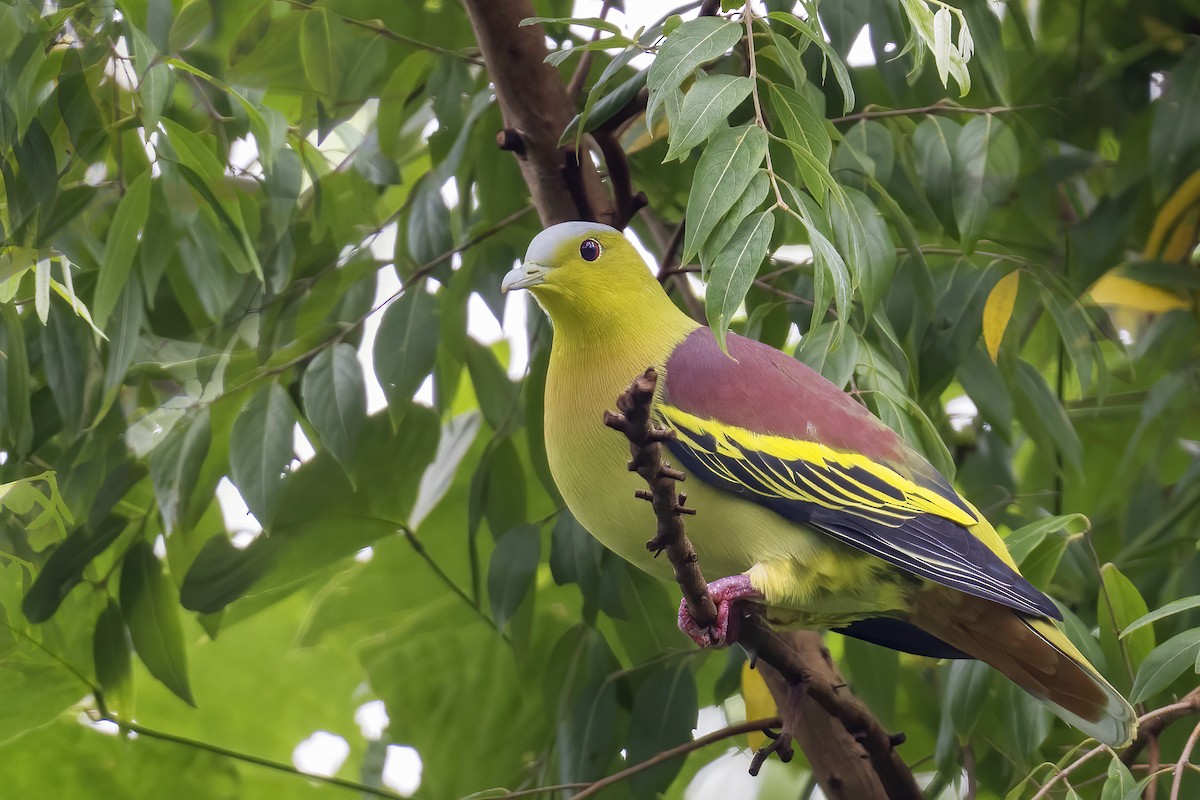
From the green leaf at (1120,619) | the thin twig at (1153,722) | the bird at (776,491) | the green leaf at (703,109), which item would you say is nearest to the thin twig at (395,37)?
the bird at (776,491)

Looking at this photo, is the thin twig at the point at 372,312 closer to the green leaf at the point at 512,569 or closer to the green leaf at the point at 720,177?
the green leaf at the point at 512,569

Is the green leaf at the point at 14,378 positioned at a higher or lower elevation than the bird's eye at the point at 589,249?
lower

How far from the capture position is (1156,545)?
1924 mm

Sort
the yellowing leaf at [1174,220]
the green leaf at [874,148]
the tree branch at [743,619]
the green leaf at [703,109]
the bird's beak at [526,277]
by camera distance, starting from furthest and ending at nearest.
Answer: the yellowing leaf at [1174,220]
the green leaf at [874,148]
the bird's beak at [526,277]
the green leaf at [703,109]
the tree branch at [743,619]

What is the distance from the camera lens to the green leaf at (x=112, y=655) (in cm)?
182

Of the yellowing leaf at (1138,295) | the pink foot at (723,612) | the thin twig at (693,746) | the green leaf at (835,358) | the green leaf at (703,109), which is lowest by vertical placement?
the thin twig at (693,746)

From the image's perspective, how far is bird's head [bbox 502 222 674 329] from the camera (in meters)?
1.33

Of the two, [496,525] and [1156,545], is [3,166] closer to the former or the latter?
[496,525]

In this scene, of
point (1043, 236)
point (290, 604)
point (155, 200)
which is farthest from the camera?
point (290, 604)

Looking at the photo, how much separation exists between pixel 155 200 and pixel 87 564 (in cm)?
57

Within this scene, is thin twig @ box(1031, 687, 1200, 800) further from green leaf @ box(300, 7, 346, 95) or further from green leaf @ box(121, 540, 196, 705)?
green leaf @ box(300, 7, 346, 95)

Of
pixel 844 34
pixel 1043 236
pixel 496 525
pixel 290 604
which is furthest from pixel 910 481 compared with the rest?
pixel 290 604

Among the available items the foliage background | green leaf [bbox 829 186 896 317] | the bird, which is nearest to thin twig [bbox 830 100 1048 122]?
the foliage background

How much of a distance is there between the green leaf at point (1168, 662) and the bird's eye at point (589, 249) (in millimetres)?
741
